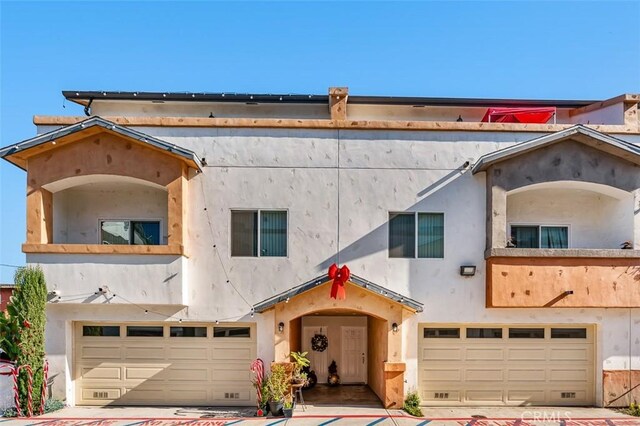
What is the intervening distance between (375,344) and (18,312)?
9475 mm

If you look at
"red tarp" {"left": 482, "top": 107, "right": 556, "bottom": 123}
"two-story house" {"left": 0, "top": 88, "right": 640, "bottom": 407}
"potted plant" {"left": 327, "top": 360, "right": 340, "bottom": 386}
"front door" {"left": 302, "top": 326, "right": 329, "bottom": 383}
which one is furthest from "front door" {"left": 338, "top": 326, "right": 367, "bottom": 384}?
"red tarp" {"left": 482, "top": 107, "right": 556, "bottom": 123}

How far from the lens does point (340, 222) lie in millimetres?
11352

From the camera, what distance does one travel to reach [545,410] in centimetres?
1118

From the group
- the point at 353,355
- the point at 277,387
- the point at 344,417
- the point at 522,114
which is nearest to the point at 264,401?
the point at 277,387

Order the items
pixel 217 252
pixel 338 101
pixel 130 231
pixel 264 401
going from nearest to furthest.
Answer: pixel 264 401, pixel 217 252, pixel 130 231, pixel 338 101

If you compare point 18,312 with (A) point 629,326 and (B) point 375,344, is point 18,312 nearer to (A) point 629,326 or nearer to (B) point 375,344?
(B) point 375,344

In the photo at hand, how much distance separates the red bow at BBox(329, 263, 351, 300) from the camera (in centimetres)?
1029

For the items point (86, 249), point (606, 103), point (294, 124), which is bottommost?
point (86, 249)

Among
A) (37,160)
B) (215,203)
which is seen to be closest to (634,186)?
(215,203)

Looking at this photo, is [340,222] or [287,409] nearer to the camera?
[287,409]

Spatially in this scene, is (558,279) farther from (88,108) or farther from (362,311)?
(88,108)

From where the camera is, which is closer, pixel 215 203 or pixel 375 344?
pixel 215 203

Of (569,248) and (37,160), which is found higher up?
(37,160)

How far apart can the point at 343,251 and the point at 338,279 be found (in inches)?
45.3
